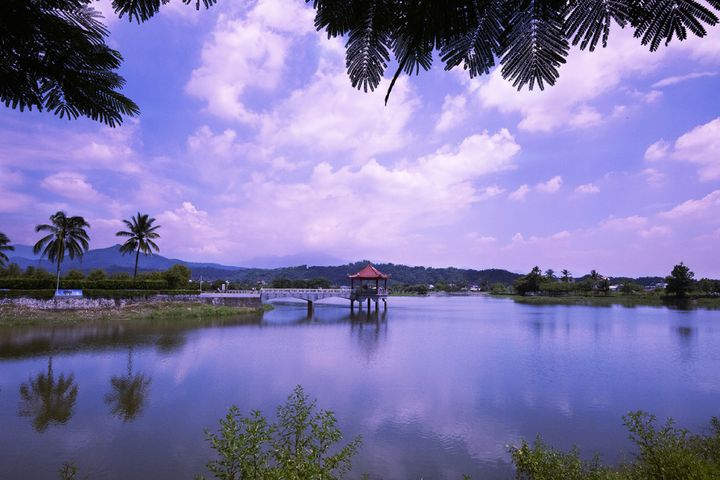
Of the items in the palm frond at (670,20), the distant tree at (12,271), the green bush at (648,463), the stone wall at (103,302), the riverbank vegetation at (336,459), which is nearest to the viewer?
the palm frond at (670,20)

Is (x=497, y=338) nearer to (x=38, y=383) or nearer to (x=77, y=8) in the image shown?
(x=38, y=383)

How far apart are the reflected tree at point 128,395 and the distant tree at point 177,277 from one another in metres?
32.8

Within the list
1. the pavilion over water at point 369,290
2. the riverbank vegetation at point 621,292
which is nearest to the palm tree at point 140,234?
the pavilion over water at point 369,290

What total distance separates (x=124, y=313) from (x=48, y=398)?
2401 centimetres

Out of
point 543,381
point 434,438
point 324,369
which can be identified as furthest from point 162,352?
point 543,381

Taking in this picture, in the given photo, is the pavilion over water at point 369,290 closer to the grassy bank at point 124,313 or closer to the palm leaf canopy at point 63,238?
the grassy bank at point 124,313

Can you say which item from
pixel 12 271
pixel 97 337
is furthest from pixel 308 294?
pixel 12 271

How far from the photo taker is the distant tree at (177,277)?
4734cm

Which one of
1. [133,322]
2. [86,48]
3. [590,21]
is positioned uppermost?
[86,48]

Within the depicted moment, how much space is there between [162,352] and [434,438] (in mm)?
16895

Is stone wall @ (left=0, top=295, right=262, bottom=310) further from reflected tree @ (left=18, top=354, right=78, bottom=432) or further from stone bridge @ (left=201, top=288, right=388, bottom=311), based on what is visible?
reflected tree @ (left=18, top=354, right=78, bottom=432)

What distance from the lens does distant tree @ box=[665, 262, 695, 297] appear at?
246 ft

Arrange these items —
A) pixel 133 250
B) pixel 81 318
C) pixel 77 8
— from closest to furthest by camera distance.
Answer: pixel 77 8 → pixel 81 318 → pixel 133 250

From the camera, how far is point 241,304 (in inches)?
1750
